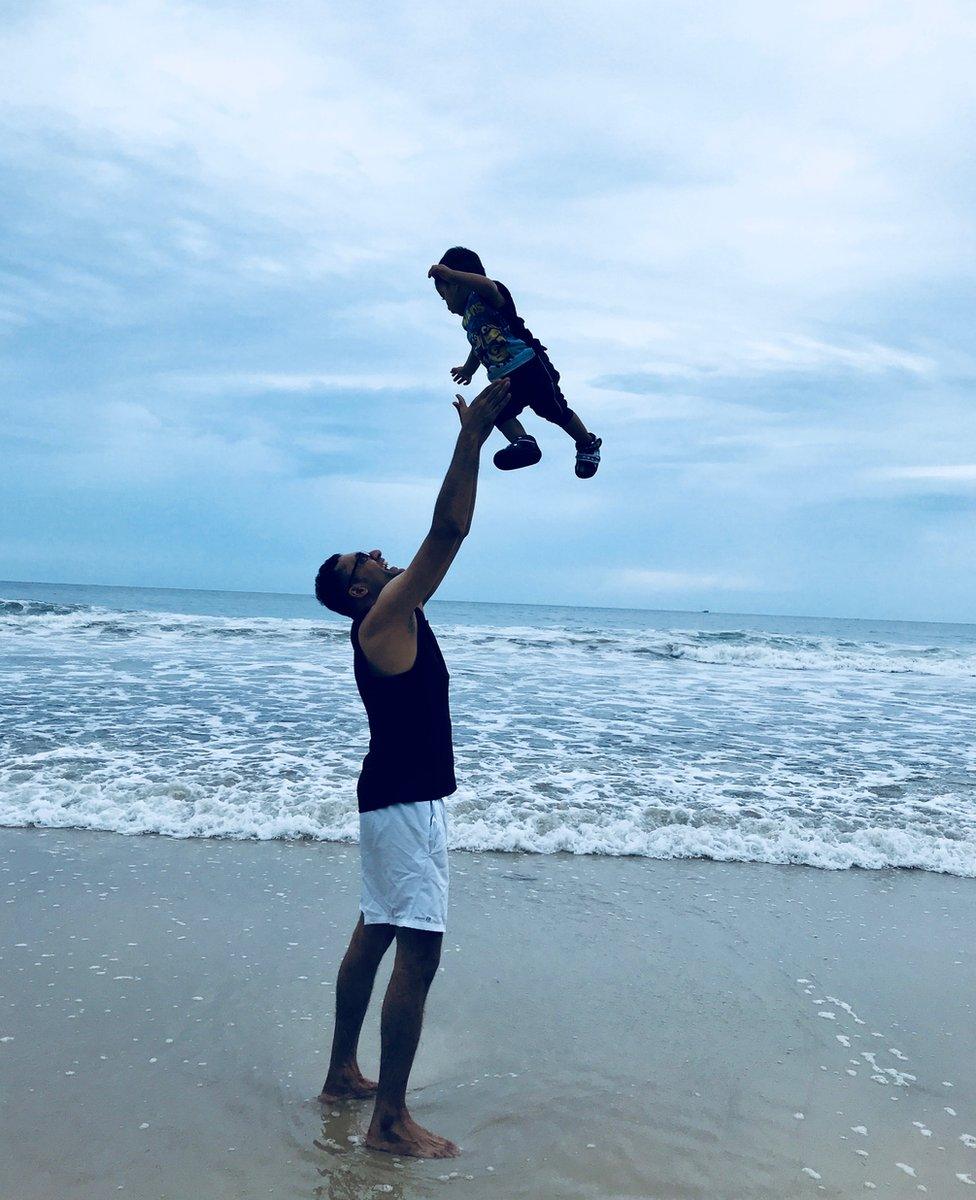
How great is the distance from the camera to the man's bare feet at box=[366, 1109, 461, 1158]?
2.99 meters

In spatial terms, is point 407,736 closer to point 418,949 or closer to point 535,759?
point 418,949

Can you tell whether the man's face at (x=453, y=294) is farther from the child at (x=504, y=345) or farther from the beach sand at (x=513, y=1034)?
the beach sand at (x=513, y=1034)

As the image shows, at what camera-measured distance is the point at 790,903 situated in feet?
18.3

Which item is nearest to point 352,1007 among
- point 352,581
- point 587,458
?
point 352,581

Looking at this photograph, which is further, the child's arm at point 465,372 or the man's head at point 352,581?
the child's arm at point 465,372

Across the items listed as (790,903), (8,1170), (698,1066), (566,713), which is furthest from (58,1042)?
(566,713)

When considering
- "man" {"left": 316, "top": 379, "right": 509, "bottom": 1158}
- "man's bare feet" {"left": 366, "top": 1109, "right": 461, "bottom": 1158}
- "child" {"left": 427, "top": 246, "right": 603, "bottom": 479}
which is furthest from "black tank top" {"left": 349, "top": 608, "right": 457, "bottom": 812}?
"man's bare feet" {"left": 366, "top": 1109, "right": 461, "bottom": 1158}

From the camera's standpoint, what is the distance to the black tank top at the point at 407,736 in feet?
10.0

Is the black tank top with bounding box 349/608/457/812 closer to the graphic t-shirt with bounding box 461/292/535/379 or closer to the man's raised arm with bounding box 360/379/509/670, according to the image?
the man's raised arm with bounding box 360/379/509/670

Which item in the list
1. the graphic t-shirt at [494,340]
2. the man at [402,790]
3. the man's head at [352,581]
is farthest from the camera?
the graphic t-shirt at [494,340]

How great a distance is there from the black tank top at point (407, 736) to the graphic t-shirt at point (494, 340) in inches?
43.5

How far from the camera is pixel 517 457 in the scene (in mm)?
3430

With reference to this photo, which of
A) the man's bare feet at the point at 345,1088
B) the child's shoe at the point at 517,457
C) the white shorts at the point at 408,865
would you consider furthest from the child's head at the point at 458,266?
the man's bare feet at the point at 345,1088

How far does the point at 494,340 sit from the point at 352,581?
114 cm
